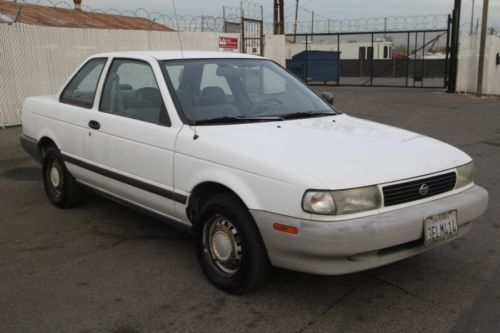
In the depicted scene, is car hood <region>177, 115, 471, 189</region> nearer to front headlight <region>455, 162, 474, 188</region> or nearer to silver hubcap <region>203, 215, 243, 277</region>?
front headlight <region>455, 162, 474, 188</region>

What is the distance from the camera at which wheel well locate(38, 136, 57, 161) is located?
5547mm

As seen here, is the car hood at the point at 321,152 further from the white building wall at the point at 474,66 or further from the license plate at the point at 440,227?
the white building wall at the point at 474,66

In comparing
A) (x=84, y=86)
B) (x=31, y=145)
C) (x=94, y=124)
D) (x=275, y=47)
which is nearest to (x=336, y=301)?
(x=94, y=124)

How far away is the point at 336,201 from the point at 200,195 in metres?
1.11

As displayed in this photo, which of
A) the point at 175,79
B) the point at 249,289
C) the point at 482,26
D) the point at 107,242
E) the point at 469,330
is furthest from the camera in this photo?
the point at 482,26

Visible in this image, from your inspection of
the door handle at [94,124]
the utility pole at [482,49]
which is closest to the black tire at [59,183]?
the door handle at [94,124]

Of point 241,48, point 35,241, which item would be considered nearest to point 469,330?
point 35,241

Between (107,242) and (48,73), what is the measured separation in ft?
27.1

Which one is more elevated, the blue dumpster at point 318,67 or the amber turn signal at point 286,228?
the blue dumpster at point 318,67

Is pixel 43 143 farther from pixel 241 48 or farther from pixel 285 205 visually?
pixel 241 48

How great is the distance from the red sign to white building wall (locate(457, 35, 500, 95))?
24.7 ft

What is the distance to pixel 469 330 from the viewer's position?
10.1 ft

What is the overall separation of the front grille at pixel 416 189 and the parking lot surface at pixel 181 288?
2.31ft

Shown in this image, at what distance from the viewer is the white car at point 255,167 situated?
307 centimetres
